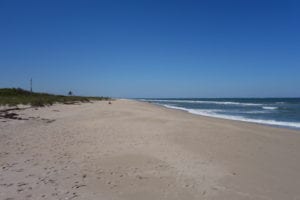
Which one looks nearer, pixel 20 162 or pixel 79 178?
pixel 79 178

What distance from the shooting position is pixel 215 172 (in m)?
6.74

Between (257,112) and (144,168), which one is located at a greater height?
(144,168)

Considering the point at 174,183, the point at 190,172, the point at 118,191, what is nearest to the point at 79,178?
the point at 118,191

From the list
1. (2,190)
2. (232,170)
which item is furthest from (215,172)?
(2,190)

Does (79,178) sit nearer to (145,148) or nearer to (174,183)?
(174,183)

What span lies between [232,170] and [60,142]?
19.3 ft

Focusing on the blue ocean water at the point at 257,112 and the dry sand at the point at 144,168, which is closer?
the dry sand at the point at 144,168

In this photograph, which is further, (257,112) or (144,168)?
(257,112)

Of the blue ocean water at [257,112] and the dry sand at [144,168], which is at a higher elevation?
the dry sand at [144,168]

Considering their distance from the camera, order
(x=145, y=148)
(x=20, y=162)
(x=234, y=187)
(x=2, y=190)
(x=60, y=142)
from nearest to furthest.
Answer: (x=2, y=190), (x=234, y=187), (x=20, y=162), (x=145, y=148), (x=60, y=142)

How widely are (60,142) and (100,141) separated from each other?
135 cm

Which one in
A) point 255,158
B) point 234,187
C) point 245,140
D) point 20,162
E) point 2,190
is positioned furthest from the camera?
point 245,140

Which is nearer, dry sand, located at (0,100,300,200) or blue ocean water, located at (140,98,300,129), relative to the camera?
dry sand, located at (0,100,300,200)

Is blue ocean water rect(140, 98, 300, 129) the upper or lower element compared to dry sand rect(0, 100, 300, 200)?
lower
